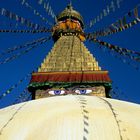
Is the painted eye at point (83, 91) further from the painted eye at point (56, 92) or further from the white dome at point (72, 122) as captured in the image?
the white dome at point (72, 122)

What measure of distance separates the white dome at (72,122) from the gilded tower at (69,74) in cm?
1184

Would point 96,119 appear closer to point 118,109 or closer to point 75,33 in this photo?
point 118,109

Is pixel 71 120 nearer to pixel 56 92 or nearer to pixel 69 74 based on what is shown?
pixel 56 92

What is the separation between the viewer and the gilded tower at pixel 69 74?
18.6m

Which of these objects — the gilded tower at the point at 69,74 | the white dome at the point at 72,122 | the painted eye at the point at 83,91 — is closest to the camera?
the white dome at the point at 72,122

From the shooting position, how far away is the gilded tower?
1862 centimetres

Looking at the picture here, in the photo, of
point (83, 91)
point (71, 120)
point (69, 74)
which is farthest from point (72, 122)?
point (69, 74)

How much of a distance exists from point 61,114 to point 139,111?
1668 millimetres

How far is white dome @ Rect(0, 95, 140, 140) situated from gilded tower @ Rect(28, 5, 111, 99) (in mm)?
11837

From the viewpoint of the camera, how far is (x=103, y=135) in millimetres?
5234

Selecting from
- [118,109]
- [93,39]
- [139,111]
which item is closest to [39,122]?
[118,109]

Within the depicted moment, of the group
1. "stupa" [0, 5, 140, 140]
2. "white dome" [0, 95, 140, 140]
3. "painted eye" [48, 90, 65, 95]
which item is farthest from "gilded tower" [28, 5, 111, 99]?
"white dome" [0, 95, 140, 140]

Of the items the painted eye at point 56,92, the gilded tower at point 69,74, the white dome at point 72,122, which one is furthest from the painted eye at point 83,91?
the white dome at point 72,122

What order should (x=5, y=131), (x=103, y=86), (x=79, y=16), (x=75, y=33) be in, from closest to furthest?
(x=5, y=131)
(x=103, y=86)
(x=75, y=33)
(x=79, y=16)
